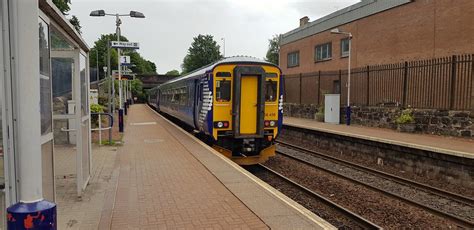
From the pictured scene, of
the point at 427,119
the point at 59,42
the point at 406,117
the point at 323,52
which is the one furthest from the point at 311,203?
the point at 323,52

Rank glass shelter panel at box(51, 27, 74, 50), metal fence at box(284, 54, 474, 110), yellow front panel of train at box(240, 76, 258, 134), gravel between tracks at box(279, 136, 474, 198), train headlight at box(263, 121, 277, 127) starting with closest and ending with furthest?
glass shelter panel at box(51, 27, 74, 50), gravel between tracks at box(279, 136, 474, 198), yellow front panel of train at box(240, 76, 258, 134), train headlight at box(263, 121, 277, 127), metal fence at box(284, 54, 474, 110)

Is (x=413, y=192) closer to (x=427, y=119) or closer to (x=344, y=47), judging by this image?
(x=427, y=119)

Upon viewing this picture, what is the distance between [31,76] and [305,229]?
3601 mm

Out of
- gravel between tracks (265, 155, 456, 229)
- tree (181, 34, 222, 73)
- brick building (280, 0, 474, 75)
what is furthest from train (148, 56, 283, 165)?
tree (181, 34, 222, 73)

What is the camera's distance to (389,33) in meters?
23.9

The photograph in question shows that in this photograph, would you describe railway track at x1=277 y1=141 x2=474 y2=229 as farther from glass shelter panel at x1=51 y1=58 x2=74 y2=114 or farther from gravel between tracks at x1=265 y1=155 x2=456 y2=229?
glass shelter panel at x1=51 y1=58 x2=74 y2=114

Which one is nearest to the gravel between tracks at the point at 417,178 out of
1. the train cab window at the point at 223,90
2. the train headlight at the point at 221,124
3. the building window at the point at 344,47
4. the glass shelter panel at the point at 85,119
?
the train headlight at the point at 221,124

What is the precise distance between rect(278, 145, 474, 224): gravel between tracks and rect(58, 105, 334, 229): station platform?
364cm

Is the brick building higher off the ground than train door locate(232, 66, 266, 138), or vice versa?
the brick building

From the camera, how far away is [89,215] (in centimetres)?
548

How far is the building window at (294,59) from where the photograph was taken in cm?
3571

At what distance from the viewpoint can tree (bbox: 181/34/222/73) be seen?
111625mm

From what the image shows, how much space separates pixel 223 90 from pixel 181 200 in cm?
532

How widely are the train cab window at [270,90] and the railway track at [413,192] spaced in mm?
2449
